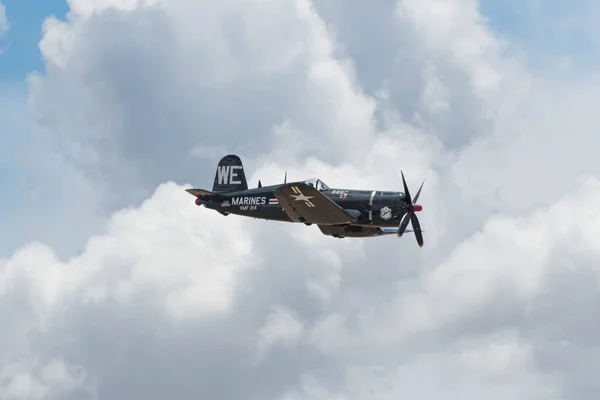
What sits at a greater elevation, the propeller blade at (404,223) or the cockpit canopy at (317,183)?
the cockpit canopy at (317,183)

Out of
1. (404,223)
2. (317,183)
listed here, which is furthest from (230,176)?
(404,223)

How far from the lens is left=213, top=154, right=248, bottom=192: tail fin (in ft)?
249

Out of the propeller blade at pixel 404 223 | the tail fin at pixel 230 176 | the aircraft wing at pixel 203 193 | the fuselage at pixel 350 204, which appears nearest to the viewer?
the propeller blade at pixel 404 223

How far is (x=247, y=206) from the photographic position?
239ft

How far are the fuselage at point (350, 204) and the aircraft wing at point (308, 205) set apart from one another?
1.14 m

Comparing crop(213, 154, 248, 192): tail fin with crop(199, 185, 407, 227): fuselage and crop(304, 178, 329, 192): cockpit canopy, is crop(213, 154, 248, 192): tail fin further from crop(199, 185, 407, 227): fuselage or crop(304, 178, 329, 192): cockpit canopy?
crop(304, 178, 329, 192): cockpit canopy

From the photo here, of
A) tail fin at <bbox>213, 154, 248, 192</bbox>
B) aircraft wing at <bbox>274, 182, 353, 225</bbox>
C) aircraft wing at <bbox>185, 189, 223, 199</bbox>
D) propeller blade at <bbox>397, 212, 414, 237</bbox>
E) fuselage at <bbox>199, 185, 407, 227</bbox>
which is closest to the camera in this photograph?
aircraft wing at <bbox>274, 182, 353, 225</bbox>

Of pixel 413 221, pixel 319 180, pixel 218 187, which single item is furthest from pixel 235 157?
pixel 413 221

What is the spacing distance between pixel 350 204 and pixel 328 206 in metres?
2.27

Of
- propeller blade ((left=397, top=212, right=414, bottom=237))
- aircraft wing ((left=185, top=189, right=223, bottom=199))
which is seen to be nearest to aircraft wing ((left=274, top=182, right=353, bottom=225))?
propeller blade ((left=397, top=212, right=414, bottom=237))

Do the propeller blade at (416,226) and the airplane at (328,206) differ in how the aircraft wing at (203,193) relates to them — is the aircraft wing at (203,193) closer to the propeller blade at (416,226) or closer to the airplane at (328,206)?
the airplane at (328,206)

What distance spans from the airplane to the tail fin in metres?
1.50

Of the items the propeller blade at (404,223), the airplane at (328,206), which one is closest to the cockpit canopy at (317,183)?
the airplane at (328,206)

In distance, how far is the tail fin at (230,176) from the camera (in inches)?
2991
